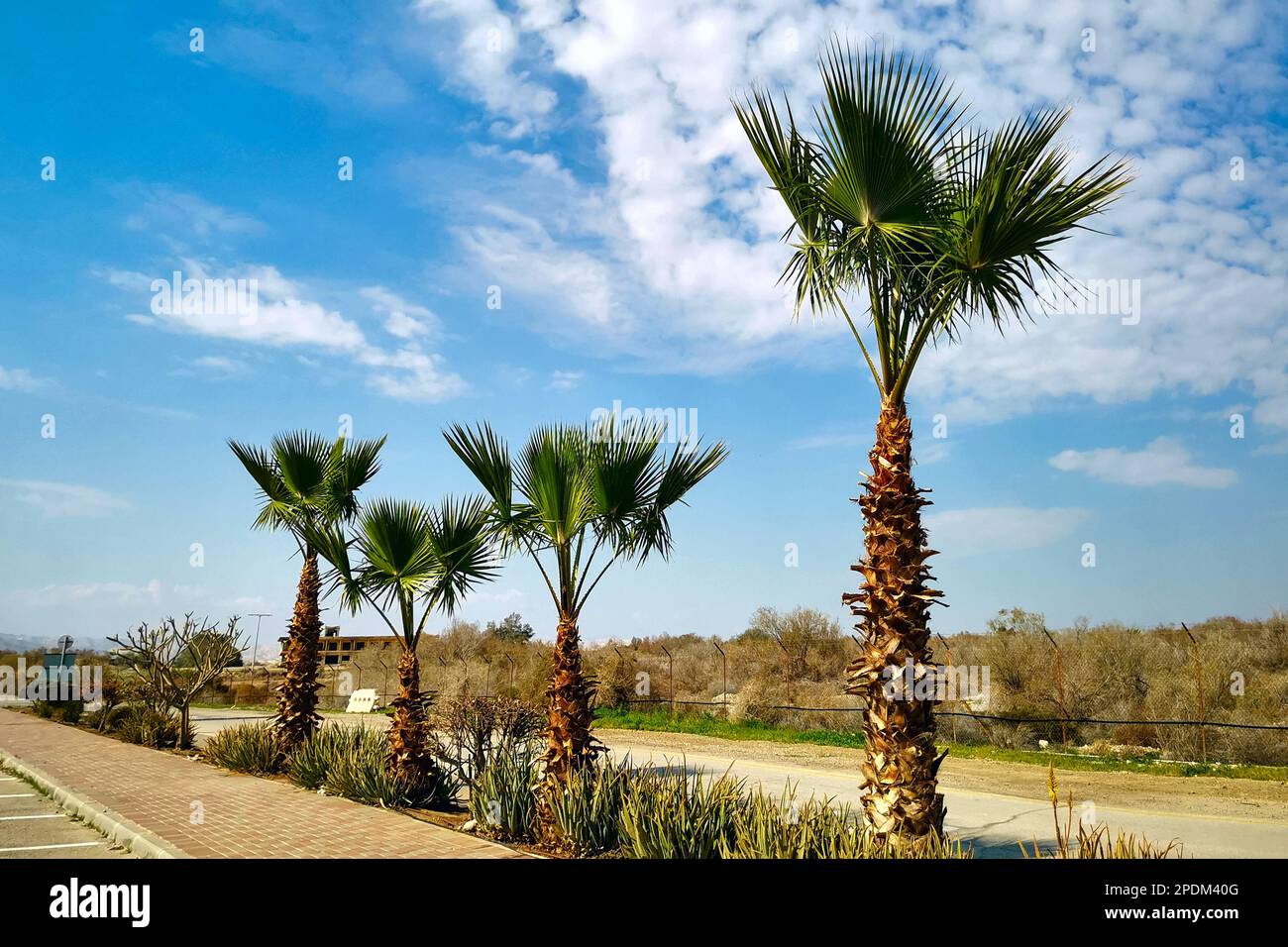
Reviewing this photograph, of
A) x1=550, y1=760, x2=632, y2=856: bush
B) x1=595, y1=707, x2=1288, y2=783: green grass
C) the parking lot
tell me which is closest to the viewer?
x1=550, y1=760, x2=632, y2=856: bush

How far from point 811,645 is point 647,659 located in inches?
283

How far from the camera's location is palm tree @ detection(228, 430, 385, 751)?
1442 centimetres

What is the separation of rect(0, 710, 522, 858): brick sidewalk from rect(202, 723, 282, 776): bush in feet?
0.98

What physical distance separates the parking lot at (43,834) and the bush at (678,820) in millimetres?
5316

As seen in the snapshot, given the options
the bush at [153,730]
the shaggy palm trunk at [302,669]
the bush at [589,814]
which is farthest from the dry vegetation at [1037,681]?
the bush at [589,814]

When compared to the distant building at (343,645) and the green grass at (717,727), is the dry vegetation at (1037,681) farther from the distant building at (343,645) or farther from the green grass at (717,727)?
the distant building at (343,645)

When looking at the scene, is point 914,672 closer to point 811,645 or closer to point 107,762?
point 107,762

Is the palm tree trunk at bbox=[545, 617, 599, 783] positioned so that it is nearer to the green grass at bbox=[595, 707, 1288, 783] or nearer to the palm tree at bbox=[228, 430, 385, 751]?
the green grass at bbox=[595, 707, 1288, 783]

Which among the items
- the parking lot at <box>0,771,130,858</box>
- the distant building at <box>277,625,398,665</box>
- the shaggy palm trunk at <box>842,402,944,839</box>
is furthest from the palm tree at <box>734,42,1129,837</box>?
the distant building at <box>277,625,398,665</box>

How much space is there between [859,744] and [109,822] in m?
15.2

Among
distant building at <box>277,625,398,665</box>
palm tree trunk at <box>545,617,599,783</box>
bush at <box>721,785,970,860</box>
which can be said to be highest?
palm tree trunk at <box>545,617,599,783</box>

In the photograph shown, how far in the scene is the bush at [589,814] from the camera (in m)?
8.19
